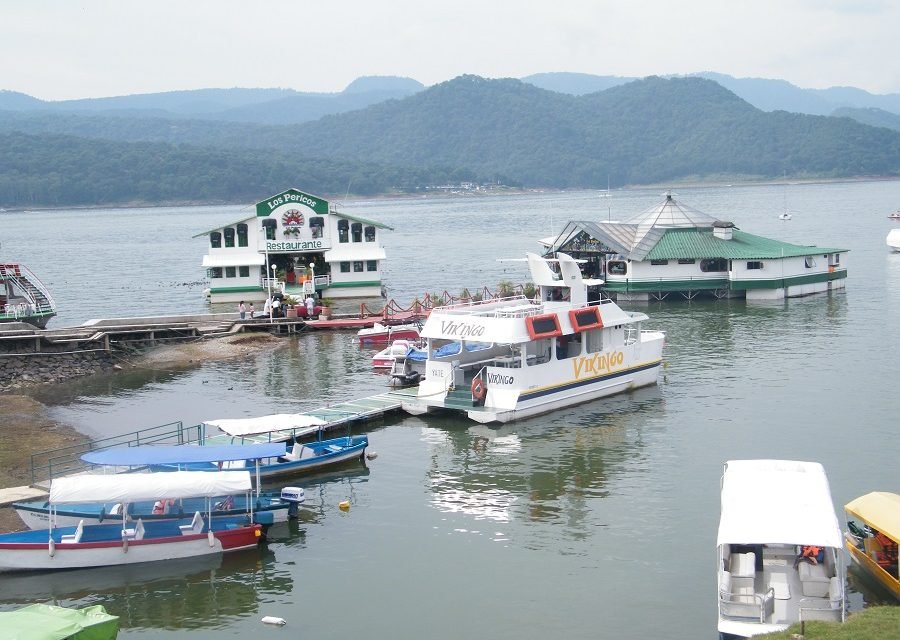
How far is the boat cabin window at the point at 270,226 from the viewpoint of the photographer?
70.7 metres

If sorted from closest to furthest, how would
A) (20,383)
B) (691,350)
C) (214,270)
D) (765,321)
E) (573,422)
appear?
(573,422), (20,383), (691,350), (765,321), (214,270)

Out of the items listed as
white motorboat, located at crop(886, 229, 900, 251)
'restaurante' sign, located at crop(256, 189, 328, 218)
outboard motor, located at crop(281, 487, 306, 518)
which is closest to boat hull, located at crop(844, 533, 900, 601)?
outboard motor, located at crop(281, 487, 306, 518)

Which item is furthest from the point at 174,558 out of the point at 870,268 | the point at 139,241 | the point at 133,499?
the point at 139,241

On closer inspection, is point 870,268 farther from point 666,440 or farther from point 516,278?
point 666,440

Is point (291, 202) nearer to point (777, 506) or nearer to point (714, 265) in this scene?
point (714, 265)

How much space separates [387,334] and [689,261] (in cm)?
2384

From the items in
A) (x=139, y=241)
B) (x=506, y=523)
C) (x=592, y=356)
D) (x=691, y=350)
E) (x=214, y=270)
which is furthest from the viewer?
(x=139, y=241)

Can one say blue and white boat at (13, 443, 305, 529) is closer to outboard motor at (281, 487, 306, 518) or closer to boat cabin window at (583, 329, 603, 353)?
outboard motor at (281, 487, 306, 518)

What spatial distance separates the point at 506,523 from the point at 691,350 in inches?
1037

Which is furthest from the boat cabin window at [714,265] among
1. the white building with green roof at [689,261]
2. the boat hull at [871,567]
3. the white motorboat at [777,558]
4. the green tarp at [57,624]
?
the green tarp at [57,624]

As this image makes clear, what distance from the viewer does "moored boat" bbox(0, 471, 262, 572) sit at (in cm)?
2409

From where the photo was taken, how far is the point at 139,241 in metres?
163

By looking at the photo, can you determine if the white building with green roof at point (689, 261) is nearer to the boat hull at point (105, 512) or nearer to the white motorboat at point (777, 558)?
the boat hull at point (105, 512)

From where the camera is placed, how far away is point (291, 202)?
7144 cm
